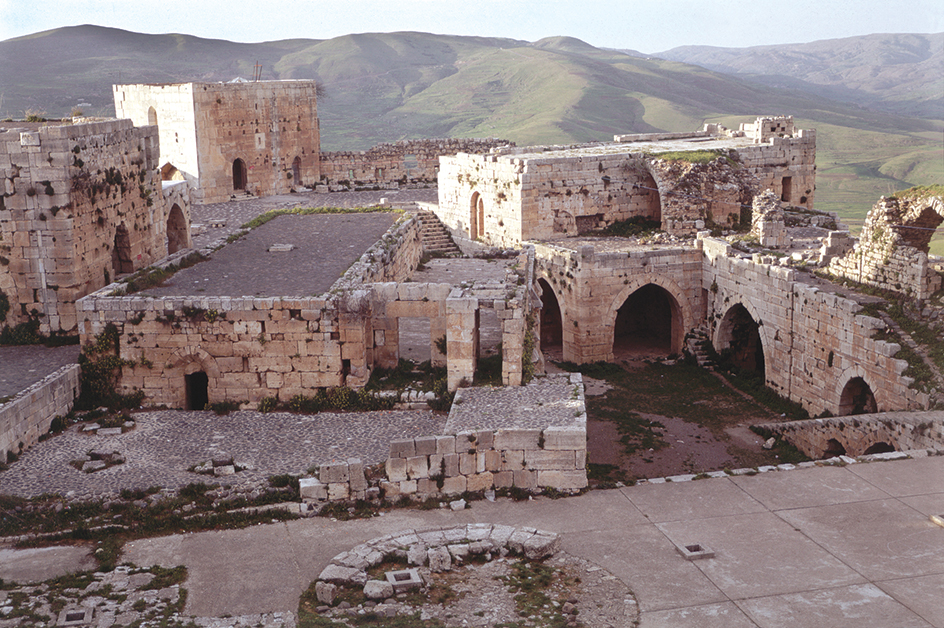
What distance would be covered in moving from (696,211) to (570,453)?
17809 mm

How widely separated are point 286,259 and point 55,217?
4761 mm

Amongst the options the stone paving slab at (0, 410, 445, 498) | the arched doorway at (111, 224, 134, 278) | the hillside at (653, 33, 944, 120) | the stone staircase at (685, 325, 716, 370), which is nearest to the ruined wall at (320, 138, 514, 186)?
the stone staircase at (685, 325, 716, 370)

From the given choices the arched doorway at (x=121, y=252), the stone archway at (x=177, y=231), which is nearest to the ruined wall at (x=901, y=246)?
the arched doorway at (x=121, y=252)

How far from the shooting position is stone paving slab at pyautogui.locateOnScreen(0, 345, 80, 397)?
48.9 ft

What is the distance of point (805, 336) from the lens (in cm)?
2123

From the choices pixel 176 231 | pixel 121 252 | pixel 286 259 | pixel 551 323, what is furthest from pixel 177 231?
pixel 551 323

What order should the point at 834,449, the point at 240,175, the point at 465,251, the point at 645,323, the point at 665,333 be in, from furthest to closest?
the point at 240,175
the point at 465,251
the point at 645,323
the point at 665,333
the point at 834,449

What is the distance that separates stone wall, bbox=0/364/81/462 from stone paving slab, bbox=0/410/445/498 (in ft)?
0.79

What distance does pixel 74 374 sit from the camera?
51.5 ft

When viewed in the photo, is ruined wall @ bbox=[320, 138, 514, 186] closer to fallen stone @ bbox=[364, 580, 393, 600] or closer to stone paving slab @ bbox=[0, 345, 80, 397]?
stone paving slab @ bbox=[0, 345, 80, 397]

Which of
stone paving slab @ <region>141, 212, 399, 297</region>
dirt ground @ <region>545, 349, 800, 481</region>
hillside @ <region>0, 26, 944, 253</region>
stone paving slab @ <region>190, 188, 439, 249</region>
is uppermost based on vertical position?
hillside @ <region>0, 26, 944, 253</region>

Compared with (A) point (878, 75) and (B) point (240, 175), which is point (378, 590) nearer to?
(B) point (240, 175)

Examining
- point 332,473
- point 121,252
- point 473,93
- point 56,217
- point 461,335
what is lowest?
point 332,473

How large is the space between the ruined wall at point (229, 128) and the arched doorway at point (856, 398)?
21607 millimetres
